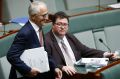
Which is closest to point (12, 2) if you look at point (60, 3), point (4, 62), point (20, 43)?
point (60, 3)

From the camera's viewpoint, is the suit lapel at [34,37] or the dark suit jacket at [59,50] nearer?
the suit lapel at [34,37]

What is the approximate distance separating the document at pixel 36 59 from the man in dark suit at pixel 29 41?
32 mm

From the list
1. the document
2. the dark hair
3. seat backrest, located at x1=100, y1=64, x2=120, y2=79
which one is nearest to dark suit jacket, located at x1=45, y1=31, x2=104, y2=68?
the dark hair

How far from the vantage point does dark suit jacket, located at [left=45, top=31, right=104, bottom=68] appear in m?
2.99

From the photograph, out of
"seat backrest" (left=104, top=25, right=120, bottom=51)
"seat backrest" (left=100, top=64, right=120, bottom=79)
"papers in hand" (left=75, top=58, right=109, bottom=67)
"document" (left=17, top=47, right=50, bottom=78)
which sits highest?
"document" (left=17, top=47, right=50, bottom=78)

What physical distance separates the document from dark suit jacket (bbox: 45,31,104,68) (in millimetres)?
318

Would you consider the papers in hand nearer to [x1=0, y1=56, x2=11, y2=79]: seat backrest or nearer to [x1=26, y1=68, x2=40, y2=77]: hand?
[x1=26, y1=68, x2=40, y2=77]: hand

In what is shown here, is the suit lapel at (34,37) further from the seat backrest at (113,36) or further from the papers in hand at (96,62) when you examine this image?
the seat backrest at (113,36)

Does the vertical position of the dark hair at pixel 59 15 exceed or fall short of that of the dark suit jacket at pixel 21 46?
it exceeds it

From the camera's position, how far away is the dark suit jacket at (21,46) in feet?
7.86

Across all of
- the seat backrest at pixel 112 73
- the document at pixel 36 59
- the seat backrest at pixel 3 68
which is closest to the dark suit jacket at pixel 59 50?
the document at pixel 36 59

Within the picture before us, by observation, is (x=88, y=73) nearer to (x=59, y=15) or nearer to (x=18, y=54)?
(x=18, y=54)

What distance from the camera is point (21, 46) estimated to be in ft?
7.94

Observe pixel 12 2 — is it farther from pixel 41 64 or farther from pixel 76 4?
Answer: pixel 41 64
